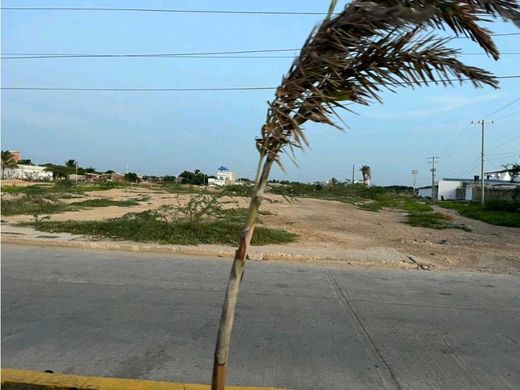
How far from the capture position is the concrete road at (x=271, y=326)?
4.82 meters

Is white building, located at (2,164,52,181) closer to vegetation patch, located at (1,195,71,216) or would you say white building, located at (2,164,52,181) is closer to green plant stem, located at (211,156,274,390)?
vegetation patch, located at (1,195,71,216)

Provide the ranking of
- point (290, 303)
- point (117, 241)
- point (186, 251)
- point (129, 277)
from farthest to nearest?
1. point (117, 241)
2. point (186, 251)
3. point (129, 277)
4. point (290, 303)

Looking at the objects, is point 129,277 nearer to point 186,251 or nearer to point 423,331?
point 186,251

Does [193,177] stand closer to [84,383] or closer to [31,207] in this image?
[31,207]

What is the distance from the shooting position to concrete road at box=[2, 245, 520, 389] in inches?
190

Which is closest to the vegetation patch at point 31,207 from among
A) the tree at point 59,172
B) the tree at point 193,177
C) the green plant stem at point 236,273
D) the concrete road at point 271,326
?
the concrete road at point 271,326

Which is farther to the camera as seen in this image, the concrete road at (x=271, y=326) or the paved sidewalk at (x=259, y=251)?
the paved sidewalk at (x=259, y=251)

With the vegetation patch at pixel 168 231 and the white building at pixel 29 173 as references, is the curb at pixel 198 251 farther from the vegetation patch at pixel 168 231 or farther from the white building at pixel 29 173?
the white building at pixel 29 173

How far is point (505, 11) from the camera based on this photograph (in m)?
2.71

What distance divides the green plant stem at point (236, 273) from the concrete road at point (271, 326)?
54.7 inches

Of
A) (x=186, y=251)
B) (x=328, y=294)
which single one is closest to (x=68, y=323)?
(x=328, y=294)

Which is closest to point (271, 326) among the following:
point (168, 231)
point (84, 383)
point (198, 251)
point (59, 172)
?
point (84, 383)

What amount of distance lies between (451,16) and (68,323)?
210 inches

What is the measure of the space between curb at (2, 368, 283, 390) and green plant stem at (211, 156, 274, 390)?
0.88 m
